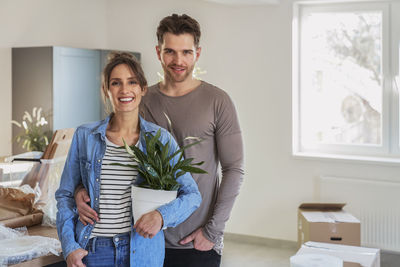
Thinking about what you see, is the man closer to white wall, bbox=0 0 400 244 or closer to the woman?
the woman

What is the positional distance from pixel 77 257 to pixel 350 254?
1.65m

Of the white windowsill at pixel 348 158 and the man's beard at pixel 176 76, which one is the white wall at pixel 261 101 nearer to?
the white windowsill at pixel 348 158

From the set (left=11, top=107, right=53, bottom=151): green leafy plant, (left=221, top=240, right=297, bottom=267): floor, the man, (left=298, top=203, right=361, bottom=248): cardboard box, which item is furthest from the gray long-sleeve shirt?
(left=11, top=107, right=53, bottom=151): green leafy plant

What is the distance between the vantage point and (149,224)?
1.72m

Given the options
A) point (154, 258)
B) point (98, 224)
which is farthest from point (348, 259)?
point (98, 224)

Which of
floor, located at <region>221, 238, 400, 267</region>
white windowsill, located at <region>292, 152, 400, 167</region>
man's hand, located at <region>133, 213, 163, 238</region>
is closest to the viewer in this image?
man's hand, located at <region>133, 213, 163, 238</region>

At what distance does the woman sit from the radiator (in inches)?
124

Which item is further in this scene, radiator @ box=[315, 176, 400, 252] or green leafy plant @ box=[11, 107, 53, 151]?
green leafy plant @ box=[11, 107, 53, 151]

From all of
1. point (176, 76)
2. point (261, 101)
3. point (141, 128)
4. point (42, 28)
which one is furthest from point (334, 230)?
point (42, 28)

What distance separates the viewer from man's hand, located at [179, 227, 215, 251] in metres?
2.04

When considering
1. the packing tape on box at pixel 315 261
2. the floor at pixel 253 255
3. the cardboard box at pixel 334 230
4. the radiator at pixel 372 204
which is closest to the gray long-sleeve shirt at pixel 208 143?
the packing tape on box at pixel 315 261

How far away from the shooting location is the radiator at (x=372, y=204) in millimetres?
4586

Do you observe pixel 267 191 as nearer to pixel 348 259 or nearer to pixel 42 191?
pixel 348 259

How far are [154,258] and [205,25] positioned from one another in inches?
150
